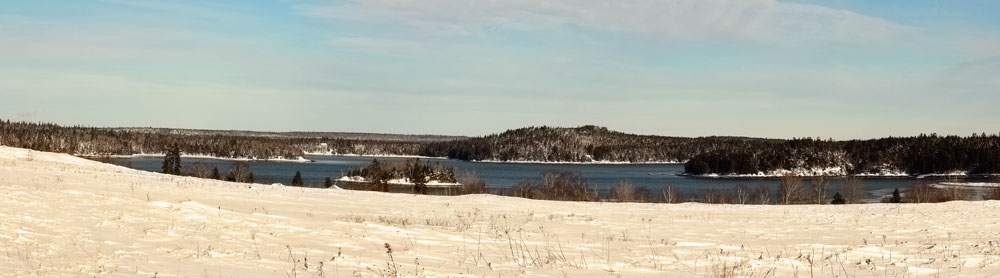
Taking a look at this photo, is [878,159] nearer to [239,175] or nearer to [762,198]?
[762,198]

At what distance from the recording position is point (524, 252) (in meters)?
16.4

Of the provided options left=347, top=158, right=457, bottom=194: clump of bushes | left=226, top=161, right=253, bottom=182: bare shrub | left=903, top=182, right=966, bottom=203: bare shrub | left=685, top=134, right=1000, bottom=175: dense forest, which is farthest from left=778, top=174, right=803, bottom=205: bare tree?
left=685, top=134, right=1000, bottom=175: dense forest

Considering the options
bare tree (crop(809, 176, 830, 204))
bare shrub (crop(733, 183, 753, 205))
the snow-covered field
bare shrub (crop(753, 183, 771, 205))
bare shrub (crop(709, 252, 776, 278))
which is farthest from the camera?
bare tree (crop(809, 176, 830, 204))

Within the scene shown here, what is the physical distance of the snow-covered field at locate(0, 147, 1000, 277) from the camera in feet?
42.2

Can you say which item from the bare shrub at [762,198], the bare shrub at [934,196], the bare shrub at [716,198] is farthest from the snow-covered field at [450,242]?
the bare shrub at [934,196]

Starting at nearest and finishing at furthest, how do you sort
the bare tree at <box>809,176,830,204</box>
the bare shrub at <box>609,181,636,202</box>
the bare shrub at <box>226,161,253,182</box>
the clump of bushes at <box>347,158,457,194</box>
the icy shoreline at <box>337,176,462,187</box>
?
the bare shrub at <box>609,181,636,202</box> → the bare tree at <box>809,176,830,204</box> → the bare shrub at <box>226,161,253,182</box> → the clump of bushes at <box>347,158,457,194</box> → the icy shoreline at <box>337,176,462,187</box>

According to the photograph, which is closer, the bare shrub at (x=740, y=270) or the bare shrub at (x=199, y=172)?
the bare shrub at (x=740, y=270)

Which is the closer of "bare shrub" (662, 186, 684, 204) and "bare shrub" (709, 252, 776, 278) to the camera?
"bare shrub" (709, 252, 776, 278)

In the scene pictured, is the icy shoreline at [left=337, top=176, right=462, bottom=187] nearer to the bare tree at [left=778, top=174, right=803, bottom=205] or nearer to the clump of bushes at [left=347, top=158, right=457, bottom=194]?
the clump of bushes at [left=347, top=158, right=457, bottom=194]

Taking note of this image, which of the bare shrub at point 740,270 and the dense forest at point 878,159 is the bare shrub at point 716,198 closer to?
the bare shrub at point 740,270

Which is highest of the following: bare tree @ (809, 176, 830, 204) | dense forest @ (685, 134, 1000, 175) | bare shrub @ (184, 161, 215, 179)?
dense forest @ (685, 134, 1000, 175)

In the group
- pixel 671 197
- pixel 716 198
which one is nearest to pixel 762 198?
pixel 671 197

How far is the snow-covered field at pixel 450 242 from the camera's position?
42.2 ft

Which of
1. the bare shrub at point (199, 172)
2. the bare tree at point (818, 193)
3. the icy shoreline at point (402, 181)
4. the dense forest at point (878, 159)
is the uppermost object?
the dense forest at point (878, 159)
